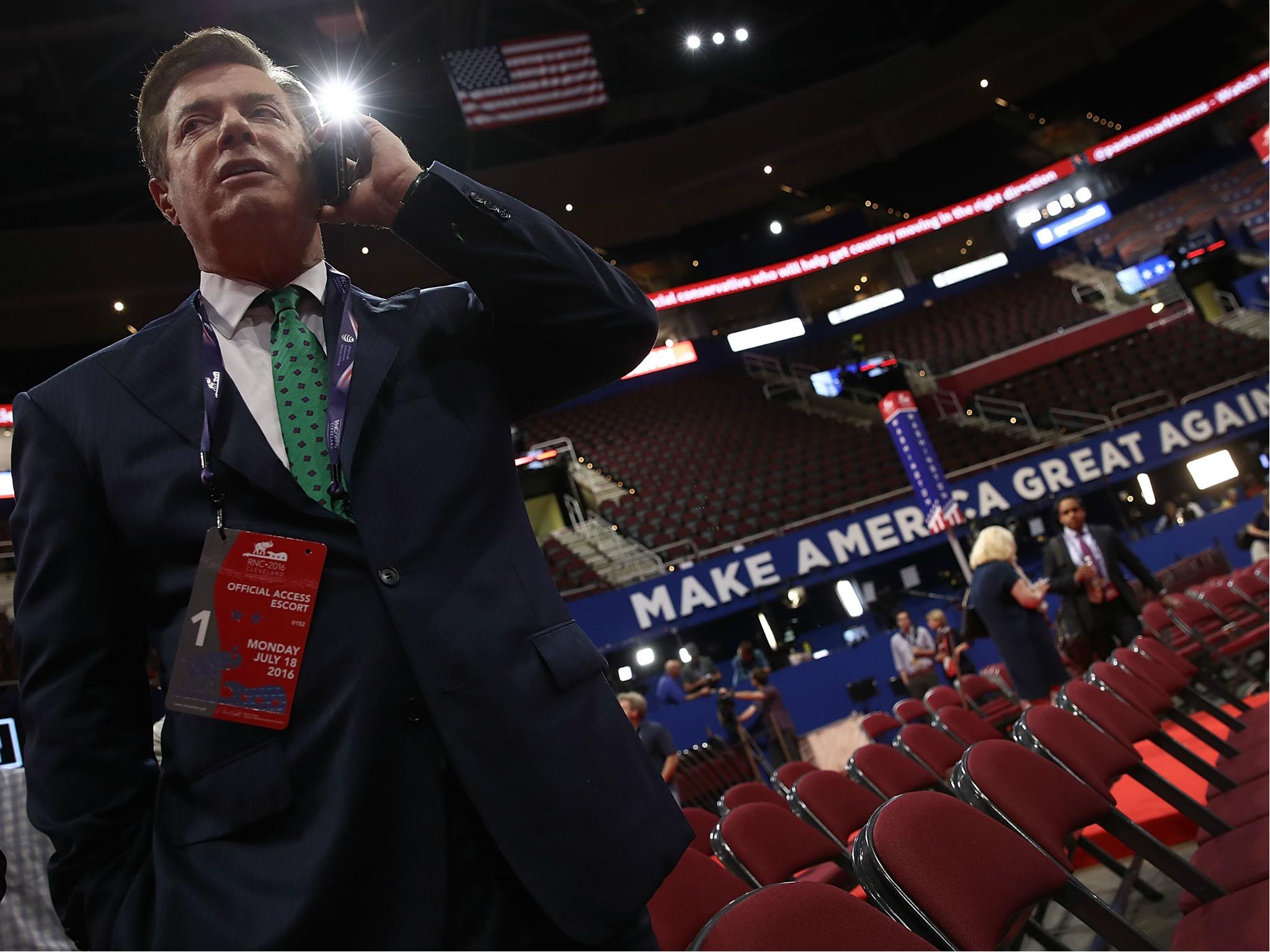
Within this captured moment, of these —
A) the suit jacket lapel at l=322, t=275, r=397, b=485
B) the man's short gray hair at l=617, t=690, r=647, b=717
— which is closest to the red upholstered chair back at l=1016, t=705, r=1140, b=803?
the suit jacket lapel at l=322, t=275, r=397, b=485

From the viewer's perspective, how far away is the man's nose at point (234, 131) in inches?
42.6

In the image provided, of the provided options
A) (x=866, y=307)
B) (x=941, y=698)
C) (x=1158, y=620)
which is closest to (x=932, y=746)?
(x=941, y=698)

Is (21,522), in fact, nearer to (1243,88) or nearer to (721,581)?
(721,581)

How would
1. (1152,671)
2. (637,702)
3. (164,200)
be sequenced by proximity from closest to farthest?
(164,200)
(1152,671)
(637,702)

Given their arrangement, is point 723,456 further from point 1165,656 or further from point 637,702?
point 1165,656

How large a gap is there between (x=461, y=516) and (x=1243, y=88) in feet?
72.4

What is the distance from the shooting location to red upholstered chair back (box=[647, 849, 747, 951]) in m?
2.33

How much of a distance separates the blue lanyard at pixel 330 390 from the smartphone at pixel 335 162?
0.41 ft

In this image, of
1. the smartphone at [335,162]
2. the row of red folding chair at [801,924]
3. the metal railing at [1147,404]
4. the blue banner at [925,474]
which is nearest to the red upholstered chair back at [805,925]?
the row of red folding chair at [801,924]

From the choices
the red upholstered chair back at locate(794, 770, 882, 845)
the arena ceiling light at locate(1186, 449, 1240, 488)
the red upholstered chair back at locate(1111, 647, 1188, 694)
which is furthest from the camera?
the arena ceiling light at locate(1186, 449, 1240, 488)

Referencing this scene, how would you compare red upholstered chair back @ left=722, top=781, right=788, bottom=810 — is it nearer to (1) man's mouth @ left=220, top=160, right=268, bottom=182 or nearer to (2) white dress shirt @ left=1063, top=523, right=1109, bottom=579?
(2) white dress shirt @ left=1063, top=523, right=1109, bottom=579

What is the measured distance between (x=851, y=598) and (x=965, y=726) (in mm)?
9806

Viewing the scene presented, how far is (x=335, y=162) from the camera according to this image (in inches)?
42.9

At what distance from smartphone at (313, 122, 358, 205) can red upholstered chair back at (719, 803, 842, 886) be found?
2.30 metres
